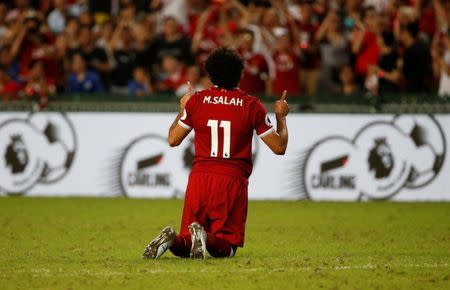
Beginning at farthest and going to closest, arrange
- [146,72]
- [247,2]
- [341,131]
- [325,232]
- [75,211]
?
[247,2]
[146,72]
[341,131]
[75,211]
[325,232]

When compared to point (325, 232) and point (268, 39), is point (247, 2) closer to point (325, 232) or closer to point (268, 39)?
point (268, 39)

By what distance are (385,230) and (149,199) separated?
5406 millimetres

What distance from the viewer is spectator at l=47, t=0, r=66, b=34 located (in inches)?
811

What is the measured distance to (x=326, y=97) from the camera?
16.9 m

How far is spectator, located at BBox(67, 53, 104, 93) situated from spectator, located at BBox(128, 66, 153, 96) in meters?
0.60

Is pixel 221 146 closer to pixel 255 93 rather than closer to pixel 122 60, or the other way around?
→ pixel 255 93

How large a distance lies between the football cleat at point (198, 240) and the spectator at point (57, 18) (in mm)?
12195

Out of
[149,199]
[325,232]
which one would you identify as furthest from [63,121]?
[325,232]

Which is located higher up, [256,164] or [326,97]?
[326,97]

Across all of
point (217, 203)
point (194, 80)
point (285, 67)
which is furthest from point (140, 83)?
point (217, 203)

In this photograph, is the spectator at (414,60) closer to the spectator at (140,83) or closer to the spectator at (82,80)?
the spectator at (140,83)

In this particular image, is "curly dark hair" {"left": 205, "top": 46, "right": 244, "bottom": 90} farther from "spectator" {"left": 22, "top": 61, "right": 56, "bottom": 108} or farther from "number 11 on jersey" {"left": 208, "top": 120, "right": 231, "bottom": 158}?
"spectator" {"left": 22, "top": 61, "right": 56, "bottom": 108}

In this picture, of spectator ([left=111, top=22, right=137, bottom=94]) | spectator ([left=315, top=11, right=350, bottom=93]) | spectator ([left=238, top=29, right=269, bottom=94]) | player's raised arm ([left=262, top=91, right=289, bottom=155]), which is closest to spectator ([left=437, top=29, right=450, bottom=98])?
spectator ([left=315, top=11, right=350, bottom=93])

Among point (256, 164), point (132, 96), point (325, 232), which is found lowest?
point (325, 232)
